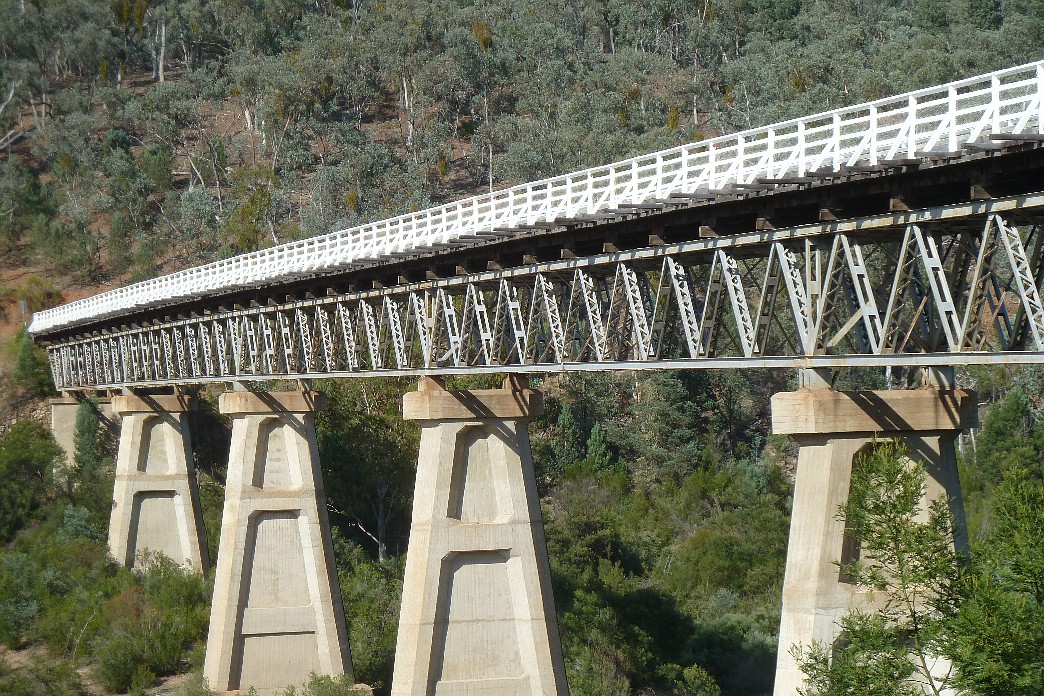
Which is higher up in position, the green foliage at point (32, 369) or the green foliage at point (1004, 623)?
the green foliage at point (32, 369)

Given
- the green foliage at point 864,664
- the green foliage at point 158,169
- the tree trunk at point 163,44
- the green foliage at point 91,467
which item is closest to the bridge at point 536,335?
the green foliage at point 864,664

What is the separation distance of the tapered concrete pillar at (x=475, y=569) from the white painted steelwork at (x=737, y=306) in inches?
56.4

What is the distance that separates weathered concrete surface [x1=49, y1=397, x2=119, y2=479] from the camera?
237 feet

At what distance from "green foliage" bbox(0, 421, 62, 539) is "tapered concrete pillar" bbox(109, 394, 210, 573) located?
1068 cm

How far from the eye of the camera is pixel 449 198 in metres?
110

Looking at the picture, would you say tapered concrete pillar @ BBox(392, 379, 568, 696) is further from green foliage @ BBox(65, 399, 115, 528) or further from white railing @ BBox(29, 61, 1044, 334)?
green foliage @ BBox(65, 399, 115, 528)

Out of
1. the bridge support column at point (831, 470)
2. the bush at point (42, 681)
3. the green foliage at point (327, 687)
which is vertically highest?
the bridge support column at point (831, 470)

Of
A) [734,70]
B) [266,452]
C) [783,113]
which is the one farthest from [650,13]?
[266,452]

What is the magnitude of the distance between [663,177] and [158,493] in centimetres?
3819

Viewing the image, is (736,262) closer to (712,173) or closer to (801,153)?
(712,173)

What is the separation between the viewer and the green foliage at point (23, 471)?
6588cm

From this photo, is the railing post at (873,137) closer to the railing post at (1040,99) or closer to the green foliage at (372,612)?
the railing post at (1040,99)

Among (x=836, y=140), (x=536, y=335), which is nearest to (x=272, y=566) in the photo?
(x=536, y=335)

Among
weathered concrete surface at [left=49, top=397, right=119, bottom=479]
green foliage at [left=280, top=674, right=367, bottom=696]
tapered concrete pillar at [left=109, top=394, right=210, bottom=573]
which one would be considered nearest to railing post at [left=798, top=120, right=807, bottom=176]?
green foliage at [left=280, top=674, right=367, bottom=696]
